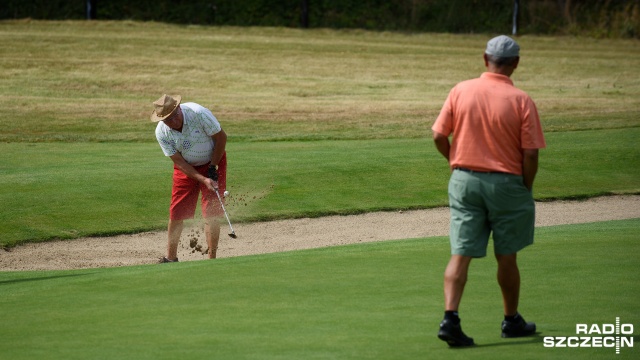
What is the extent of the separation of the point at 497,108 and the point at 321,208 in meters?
8.47

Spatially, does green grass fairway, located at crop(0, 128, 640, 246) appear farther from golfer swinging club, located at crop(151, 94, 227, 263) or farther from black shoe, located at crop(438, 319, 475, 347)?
black shoe, located at crop(438, 319, 475, 347)

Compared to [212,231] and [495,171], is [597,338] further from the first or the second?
[212,231]

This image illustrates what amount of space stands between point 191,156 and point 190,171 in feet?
0.69

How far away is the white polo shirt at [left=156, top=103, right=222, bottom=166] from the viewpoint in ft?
34.0

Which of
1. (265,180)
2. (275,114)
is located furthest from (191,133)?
(275,114)

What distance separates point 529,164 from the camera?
19.2 ft

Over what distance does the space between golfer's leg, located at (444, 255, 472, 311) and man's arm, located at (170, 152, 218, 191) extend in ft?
15.7

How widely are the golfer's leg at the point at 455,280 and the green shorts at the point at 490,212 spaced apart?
0.17 ft

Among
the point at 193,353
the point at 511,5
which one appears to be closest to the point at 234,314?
the point at 193,353

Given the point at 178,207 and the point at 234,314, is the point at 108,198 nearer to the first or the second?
the point at 178,207

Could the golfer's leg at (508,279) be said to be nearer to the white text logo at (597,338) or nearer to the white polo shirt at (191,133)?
the white text logo at (597,338)

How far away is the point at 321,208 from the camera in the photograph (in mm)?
14180

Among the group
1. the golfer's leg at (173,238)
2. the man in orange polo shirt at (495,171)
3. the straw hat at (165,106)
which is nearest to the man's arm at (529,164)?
the man in orange polo shirt at (495,171)

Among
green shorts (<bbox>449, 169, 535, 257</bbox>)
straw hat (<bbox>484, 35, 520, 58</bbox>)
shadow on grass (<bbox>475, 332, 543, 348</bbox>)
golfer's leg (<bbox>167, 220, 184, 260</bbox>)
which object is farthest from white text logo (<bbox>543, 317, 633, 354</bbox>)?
golfer's leg (<bbox>167, 220, 184, 260</bbox>)
